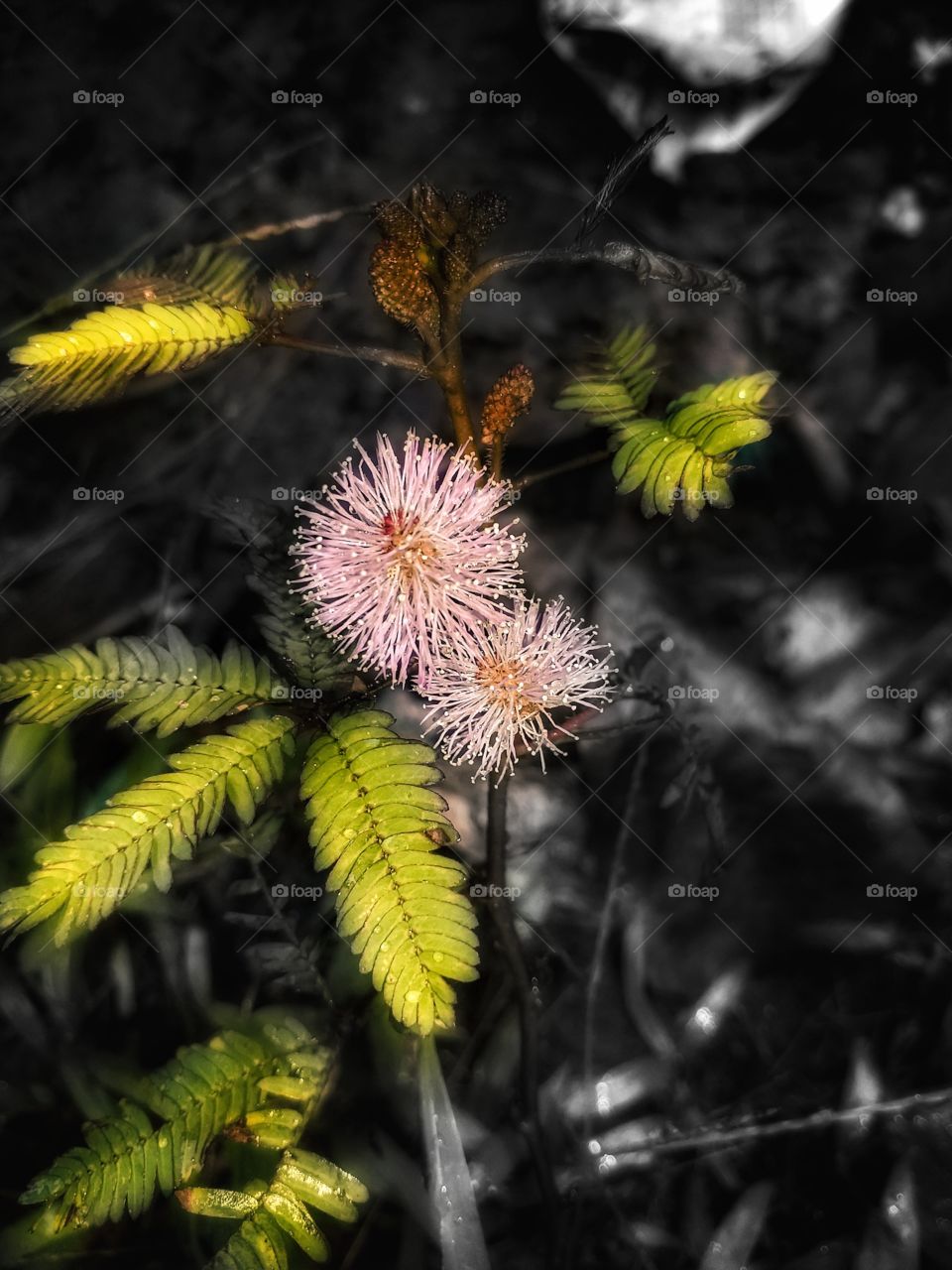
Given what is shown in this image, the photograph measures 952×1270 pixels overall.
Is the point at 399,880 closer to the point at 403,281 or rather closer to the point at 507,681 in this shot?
the point at 507,681

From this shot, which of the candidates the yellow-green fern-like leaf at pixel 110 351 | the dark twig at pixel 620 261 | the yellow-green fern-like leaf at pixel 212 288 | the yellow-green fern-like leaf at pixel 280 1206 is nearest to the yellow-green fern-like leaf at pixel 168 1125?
the yellow-green fern-like leaf at pixel 280 1206

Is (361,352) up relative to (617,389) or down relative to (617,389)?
up

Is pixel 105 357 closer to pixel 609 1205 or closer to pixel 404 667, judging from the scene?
pixel 404 667

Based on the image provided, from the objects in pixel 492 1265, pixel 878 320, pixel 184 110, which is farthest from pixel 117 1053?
pixel 878 320

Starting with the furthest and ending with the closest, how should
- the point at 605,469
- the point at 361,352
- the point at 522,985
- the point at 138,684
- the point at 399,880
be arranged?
the point at 605,469
the point at 522,985
the point at 138,684
the point at 361,352
the point at 399,880

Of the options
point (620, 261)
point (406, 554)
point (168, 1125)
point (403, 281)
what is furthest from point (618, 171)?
point (168, 1125)

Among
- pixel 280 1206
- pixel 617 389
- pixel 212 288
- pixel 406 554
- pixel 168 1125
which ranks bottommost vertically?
pixel 280 1206

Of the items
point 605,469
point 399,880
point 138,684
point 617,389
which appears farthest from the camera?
point 605,469

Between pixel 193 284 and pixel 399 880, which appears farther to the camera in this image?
pixel 193 284
